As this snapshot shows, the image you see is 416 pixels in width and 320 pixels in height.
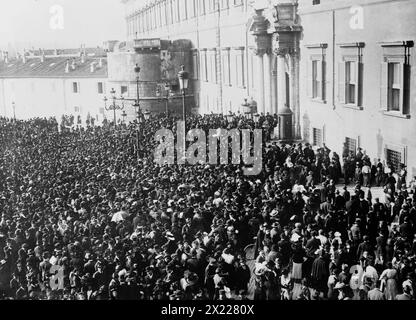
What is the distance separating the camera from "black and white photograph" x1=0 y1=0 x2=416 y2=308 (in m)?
12.9

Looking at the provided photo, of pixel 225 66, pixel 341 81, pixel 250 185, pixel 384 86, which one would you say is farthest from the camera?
pixel 225 66

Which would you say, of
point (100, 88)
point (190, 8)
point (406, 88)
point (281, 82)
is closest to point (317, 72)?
point (281, 82)

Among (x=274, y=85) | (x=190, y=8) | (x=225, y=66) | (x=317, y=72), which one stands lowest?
(x=274, y=85)

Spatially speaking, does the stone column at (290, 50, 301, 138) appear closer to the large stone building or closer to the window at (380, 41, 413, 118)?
the large stone building

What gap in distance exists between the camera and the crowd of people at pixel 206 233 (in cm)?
1255

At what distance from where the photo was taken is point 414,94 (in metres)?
20.9

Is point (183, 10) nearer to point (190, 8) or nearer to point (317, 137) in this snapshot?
point (190, 8)

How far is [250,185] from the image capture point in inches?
795

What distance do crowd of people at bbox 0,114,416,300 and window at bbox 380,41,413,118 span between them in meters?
2.17

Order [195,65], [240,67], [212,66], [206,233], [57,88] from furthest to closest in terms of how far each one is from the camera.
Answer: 1. [57,88]
2. [195,65]
3. [212,66]
4. [240,67]
5. [206,233]

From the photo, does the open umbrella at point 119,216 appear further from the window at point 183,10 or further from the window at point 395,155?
the window at point 183,10

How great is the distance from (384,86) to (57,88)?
55764 millimetres

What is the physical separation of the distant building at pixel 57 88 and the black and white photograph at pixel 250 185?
2718cm
